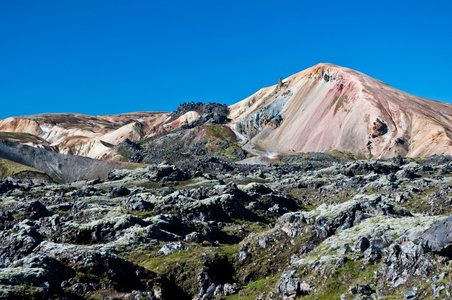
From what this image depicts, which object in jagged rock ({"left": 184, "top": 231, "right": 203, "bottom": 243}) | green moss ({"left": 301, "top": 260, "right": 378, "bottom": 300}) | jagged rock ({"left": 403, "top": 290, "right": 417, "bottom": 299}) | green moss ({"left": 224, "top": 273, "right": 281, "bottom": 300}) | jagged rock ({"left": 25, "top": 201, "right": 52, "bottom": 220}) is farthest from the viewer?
jagged rock ({"left": 25, "top": 201, "right": 52, "bottom": 220})

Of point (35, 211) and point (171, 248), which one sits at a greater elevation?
point (35, 211)

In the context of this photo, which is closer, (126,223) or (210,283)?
(210,283)

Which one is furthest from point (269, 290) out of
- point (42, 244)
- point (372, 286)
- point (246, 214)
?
point (246, 214)

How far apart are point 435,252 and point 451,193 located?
78.7 metres

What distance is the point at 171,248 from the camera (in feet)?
270

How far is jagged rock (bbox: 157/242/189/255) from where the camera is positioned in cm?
8162

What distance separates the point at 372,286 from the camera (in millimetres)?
52375

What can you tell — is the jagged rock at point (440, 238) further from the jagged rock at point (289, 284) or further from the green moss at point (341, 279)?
the jagged rock at point (289, 284)

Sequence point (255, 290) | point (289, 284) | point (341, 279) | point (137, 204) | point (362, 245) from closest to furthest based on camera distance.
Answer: point (341, 279) → point (289, 284) → point (362, 245) → point (255, 290) → point (137, 204)

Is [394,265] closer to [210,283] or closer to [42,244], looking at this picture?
[210,283]

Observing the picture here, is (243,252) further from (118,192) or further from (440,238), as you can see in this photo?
(118,192)

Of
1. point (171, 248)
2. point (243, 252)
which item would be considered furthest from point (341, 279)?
point (171, 248)

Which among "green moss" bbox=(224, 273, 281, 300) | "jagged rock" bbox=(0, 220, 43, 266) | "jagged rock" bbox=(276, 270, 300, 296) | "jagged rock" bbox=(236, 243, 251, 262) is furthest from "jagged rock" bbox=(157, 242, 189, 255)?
"jagged rock" bbox=(276, 270, 300, 296)

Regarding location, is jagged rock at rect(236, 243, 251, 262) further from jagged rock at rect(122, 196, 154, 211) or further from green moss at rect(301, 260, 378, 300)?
jagged rock at rect(122, 196, 154, 211)
